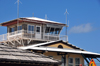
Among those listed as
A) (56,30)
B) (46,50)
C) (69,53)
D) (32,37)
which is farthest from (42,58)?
(56,30)

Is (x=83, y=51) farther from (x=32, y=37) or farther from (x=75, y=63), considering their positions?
(x=32, y=37)

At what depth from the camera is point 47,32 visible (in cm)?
3691

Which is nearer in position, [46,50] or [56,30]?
[46,50]

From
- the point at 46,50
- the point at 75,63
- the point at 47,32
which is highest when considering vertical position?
the point at 47,32

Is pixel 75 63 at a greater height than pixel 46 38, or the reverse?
pixel 46 38

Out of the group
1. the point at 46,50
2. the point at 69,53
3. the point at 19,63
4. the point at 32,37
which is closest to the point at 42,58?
A: the point at 19,63

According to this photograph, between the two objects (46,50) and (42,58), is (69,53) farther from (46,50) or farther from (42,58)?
(42,58)

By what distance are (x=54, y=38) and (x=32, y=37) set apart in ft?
12.7

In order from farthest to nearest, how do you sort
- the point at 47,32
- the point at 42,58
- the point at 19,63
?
1. the point at 47,32
2. the point at 42,58
3. the point at 19,63

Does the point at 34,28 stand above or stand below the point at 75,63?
above

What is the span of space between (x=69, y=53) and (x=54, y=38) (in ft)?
17.4

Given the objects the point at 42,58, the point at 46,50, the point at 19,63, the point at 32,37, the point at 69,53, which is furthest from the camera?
the point at 32,37

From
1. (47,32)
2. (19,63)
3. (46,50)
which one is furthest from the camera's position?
(47,32)

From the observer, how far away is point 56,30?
37688mm
